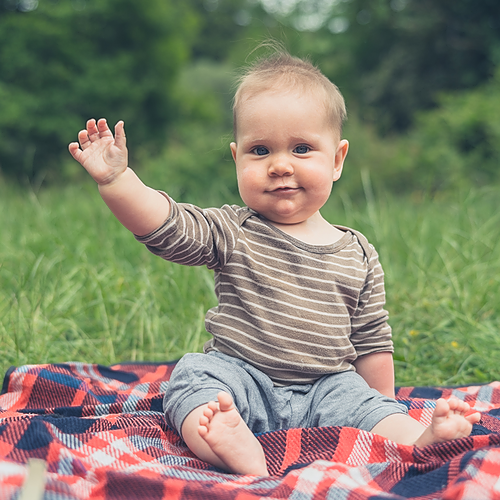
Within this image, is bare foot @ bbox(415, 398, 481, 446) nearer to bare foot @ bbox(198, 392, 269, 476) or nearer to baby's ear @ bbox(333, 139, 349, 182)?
bare foot @ bbox(198, 392, 269, 476)

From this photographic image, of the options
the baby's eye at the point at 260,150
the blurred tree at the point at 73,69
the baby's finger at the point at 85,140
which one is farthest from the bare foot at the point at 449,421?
the blurred tree at the point at 73,69

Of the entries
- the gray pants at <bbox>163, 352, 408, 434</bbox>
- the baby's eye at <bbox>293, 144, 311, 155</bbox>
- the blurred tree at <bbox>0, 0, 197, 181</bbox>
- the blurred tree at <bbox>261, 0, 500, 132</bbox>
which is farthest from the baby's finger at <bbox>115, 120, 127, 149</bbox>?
the blurred tree at <bbox>261, 0, 500, 132</bbox>

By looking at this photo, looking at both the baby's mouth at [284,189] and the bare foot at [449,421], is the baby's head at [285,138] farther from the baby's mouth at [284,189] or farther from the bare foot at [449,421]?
the bare foot at [449,421]

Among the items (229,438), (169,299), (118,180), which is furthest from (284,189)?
(169,299)

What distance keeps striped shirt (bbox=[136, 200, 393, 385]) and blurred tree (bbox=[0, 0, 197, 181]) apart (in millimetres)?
10378

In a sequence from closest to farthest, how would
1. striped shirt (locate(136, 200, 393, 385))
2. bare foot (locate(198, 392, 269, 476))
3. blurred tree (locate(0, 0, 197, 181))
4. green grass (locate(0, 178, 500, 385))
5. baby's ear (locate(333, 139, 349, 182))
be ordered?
bare foot (locate(198, 392, 269, 476)) < striped shirt (locate(136, 200, 393, 385)) < baby's ear (locate(333, 139, 349, 182)) < green grass (locate(0, 178, 500, 385)) < blurred tree (locate(0, 0, 197, 181))

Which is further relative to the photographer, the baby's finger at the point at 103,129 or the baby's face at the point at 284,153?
the baby's face at the point at 284,153

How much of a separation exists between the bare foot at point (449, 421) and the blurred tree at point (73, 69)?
35.7 feet

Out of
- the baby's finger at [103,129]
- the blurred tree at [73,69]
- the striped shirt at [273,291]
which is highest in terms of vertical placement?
the blurred tree at [73,69]

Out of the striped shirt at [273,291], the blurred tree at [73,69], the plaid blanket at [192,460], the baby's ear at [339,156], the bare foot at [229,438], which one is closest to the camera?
the plaid blanket at [192,460]

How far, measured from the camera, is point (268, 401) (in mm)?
1516

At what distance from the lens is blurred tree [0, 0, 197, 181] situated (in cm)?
1196

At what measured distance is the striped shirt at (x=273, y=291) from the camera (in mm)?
1510

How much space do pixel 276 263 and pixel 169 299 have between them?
3.91 feet
